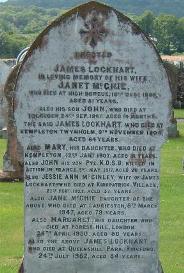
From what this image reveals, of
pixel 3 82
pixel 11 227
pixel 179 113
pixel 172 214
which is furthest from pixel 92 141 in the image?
pixel 179 113

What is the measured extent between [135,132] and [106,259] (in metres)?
1.20

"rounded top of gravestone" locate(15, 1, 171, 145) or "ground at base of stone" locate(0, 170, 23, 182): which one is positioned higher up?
"rounded top of gravestone" locate(15, 1, 171, 145)

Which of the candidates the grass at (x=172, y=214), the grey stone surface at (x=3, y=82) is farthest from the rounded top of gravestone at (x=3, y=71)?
the grass at (x=172, y=214)

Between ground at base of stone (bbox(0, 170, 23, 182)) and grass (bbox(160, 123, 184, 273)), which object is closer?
grass (bbox(160, 123, 184, 273))

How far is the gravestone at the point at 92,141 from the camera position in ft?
22.4

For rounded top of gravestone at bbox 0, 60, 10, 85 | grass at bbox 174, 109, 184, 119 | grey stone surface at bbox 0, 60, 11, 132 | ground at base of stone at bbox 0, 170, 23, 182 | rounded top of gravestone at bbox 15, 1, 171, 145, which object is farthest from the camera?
grass at bbox 174, 109, 184, 119

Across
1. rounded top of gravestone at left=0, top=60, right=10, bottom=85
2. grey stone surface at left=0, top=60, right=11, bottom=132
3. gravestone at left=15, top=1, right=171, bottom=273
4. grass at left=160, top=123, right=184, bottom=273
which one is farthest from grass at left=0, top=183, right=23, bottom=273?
rounded top of gravestone at left=0, top=60, right=10, bottom=85

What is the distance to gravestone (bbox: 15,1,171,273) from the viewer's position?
684 centimetres

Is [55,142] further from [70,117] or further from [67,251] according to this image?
[67,251]

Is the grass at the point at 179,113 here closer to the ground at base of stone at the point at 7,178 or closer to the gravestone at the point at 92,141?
the ground at base of stone at the point at 7,178

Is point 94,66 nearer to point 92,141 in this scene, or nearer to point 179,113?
point 92,141

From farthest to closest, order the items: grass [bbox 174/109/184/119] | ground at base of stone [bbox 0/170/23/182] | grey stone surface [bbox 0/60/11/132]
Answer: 1. grass [bbox 174/109/184/119]
2. grey stone surface [bbox 0/60/11/132]
3. ground at base of stone [bbox 0/170/23/182]

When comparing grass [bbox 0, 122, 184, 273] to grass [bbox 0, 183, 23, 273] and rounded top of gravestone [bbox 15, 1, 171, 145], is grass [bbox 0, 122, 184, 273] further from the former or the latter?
rounded top of gravestone [bbox 15, 1, 171, 145]

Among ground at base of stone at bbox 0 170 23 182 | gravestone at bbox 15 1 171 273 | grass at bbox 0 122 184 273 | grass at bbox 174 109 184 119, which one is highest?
gravestone at bbox 15 1 171 273
